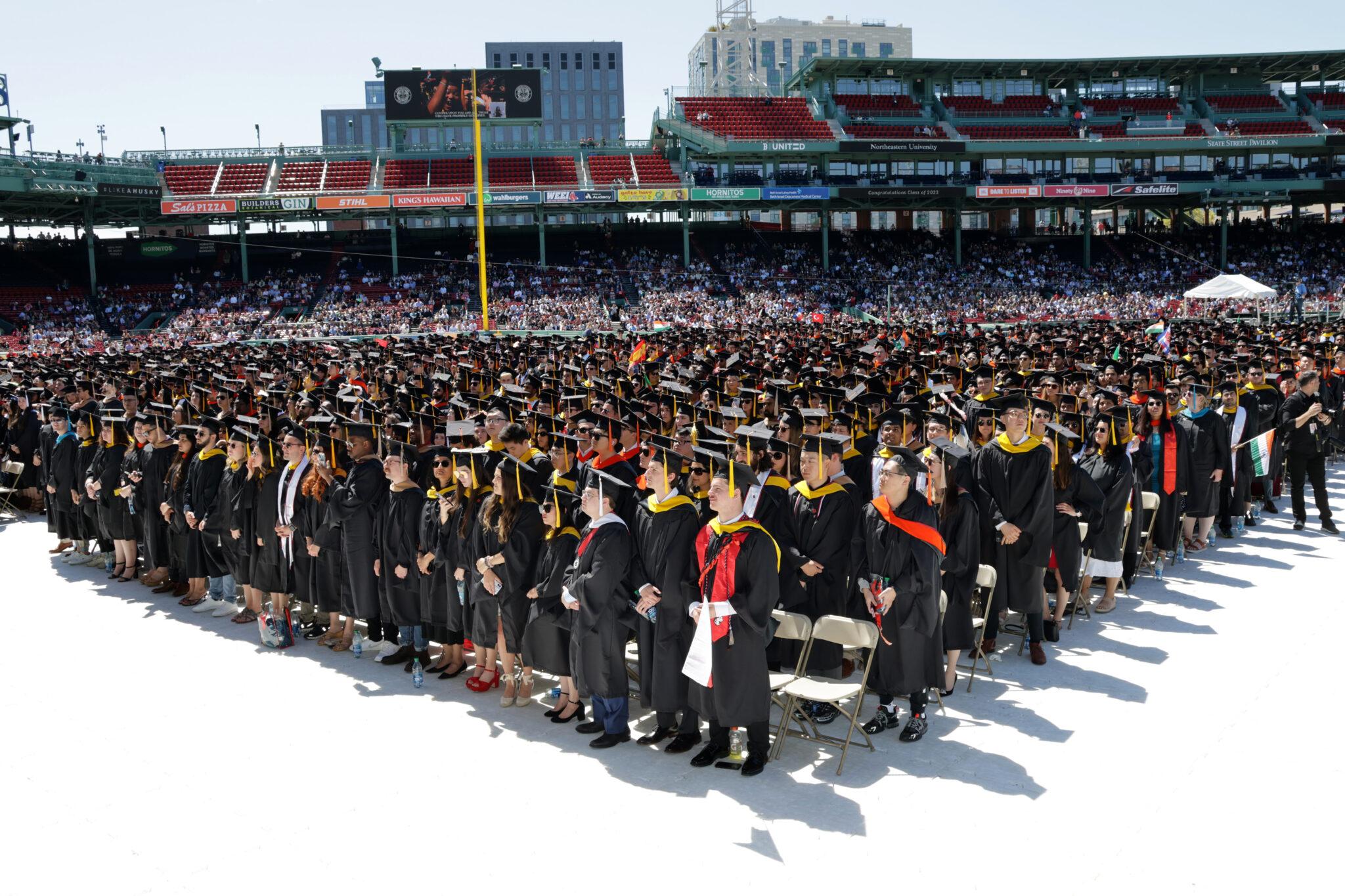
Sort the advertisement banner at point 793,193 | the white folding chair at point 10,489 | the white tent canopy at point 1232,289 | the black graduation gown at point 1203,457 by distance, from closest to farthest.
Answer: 1. the black graduation gown at point 1203,457
2. the white folding chair at point 10,489
3. the white tent canopy at point 1232,289
4. the advertisement banner at point 793,193

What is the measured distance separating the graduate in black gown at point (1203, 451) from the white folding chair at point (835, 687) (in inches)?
224

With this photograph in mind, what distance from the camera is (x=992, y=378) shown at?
38.3ft

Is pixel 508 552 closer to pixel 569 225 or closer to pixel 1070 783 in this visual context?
pixel 1070 783

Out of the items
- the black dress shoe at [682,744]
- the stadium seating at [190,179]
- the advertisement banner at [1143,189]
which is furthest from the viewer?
the advertisement banner at [1143,189]

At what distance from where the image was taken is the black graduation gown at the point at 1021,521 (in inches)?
292

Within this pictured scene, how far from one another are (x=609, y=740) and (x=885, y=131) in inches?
1853

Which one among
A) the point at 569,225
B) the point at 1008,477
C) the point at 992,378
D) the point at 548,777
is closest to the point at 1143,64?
the point at 569,225

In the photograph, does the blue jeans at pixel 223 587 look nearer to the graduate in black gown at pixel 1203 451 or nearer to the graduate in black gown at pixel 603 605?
the graduate in black gown at pixel 603 605

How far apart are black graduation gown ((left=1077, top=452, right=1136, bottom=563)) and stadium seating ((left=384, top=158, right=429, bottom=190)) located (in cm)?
4149

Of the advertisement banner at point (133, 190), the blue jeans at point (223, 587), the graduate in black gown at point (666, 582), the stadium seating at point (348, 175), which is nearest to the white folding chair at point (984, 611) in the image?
the graduate in black gown at point (666, 582)

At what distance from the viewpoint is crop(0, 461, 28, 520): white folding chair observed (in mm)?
13406

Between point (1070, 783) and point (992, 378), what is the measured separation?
6.86 metres

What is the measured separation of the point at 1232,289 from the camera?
24.3 metres

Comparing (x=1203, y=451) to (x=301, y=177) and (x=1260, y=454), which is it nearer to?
(x=1260, y=454)
